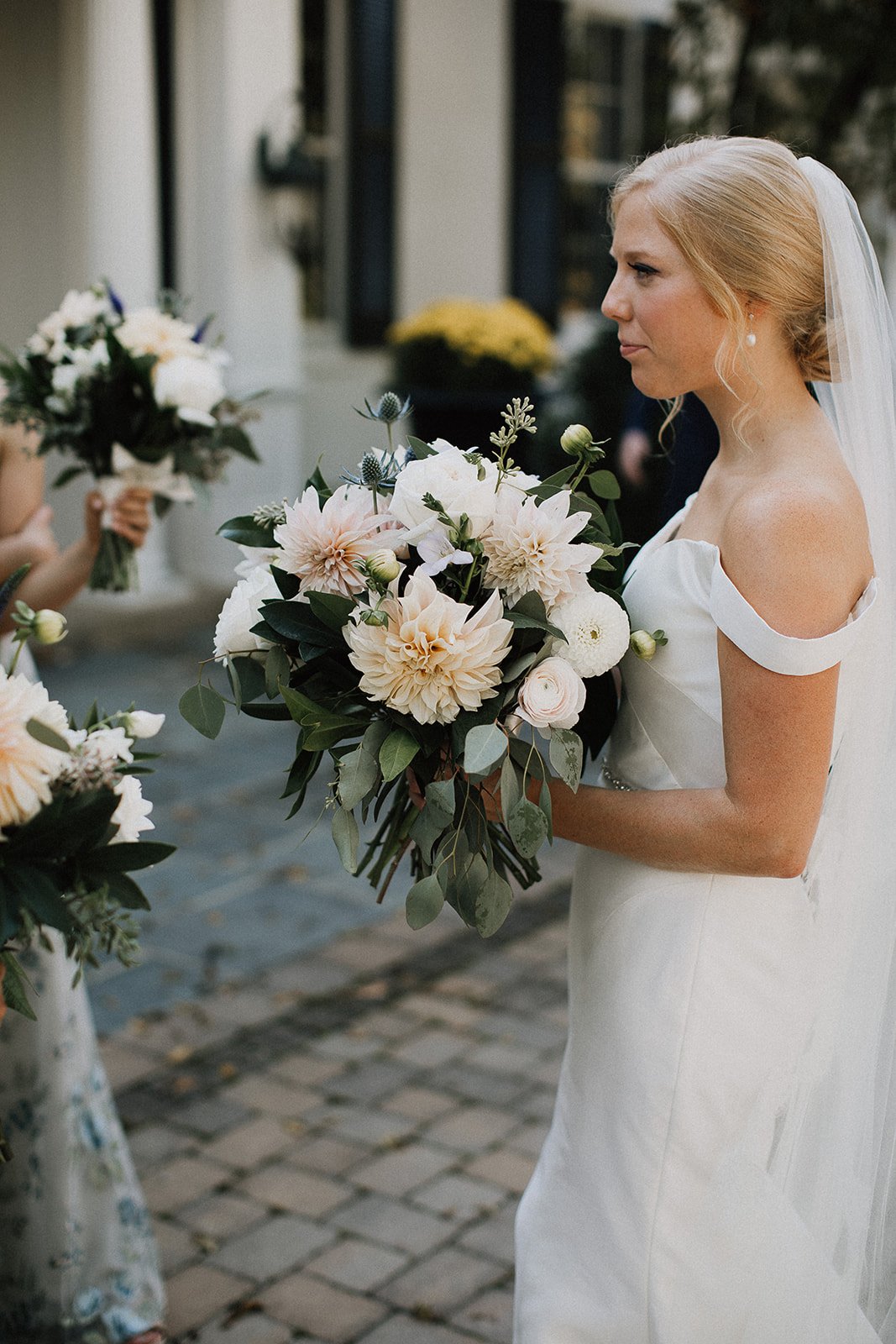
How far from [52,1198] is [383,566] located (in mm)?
1664

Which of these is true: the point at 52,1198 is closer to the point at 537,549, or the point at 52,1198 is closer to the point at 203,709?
the point at 203,709

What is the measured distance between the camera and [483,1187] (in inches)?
135

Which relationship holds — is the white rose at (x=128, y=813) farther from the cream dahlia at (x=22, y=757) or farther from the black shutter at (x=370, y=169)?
the black shutter at (x=370, y=169)

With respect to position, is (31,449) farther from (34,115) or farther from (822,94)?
(822,94)

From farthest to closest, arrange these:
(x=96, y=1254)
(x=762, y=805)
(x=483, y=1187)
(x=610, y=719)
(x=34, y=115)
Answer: (x=34, y=115)
(x=483, y=1187)
(x=96, y=1254)
(x=610, y=719)
(x=762, y=805)

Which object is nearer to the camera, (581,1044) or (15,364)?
(581,1044)

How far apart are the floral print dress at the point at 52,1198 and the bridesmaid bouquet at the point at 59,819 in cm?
101

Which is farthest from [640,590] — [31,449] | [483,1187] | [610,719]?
[483,1187]

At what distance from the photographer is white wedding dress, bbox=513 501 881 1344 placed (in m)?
2.04

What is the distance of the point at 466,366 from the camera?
27.5 feet

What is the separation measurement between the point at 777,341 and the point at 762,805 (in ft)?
2.06

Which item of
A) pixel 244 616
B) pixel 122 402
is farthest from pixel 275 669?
pixel 122 402

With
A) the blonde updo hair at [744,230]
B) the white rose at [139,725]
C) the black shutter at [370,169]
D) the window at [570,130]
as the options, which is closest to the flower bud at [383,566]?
the white rose at [139,725]

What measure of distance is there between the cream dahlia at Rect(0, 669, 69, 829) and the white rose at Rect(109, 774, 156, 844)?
11 cm
